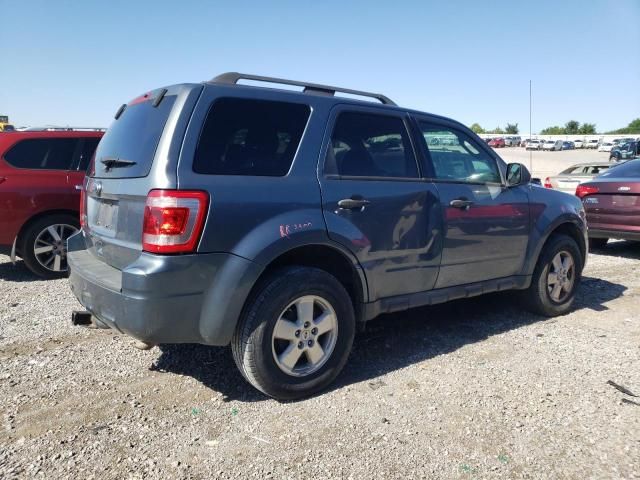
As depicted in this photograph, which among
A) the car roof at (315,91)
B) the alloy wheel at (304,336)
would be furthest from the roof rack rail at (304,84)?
the alloy wheel at (304,336)

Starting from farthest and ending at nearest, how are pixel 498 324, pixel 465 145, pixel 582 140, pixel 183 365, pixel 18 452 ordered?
pixel 582 140
pixel 498 324
pixel 465 145
pixel 183 365
pixel 18 452

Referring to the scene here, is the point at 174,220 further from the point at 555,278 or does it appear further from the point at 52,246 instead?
the point at 52,246

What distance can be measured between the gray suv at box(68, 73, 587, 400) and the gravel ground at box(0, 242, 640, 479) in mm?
402

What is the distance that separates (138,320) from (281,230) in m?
0.93

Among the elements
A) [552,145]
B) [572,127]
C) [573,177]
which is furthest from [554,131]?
[573,177]

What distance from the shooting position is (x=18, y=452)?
2.72 metres

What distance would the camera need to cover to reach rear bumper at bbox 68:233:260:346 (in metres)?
2.81

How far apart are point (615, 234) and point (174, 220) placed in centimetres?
719

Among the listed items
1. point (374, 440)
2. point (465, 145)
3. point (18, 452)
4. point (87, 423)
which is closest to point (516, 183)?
point (465, 145)

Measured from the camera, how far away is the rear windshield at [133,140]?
3076mm

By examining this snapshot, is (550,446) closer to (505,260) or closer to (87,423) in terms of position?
(505,260)

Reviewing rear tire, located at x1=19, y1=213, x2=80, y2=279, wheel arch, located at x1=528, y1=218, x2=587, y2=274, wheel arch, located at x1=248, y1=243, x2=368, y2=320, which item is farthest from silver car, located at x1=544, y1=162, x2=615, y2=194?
rear tire, located at x1=19, y1=213, x2=80, y2=279

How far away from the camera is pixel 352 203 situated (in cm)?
344

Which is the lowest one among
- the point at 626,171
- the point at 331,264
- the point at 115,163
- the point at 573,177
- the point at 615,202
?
the point at 615,202
